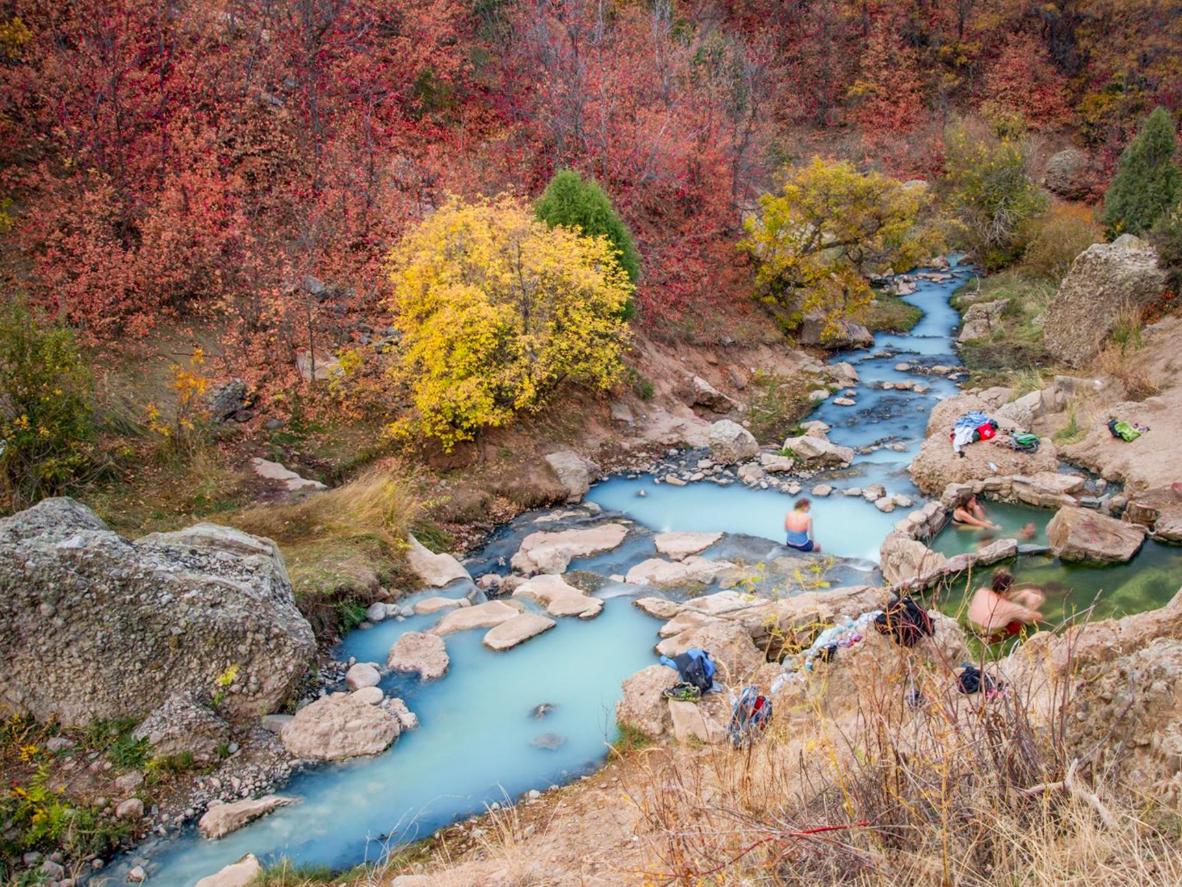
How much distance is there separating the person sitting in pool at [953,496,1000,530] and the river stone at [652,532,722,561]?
353 cm

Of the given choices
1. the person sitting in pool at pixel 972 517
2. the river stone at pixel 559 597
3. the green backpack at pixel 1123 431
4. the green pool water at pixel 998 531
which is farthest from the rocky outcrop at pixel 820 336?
the river stone at pixel 559 597

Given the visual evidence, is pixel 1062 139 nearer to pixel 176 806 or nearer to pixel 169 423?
pixel 169 423

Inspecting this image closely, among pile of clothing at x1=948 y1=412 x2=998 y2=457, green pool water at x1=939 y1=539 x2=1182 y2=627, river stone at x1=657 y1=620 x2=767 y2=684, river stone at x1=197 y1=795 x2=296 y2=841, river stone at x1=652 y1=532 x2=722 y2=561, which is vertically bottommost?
river stone at x1=652 y1=532 x2=722 y2=561

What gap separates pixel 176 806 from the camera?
675 cm

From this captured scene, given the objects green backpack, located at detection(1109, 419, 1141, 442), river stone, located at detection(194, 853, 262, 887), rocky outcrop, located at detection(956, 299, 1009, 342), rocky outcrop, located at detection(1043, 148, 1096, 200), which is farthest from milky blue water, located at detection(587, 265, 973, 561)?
rocky outcrop, located at detection(1043, 148, 1096, 200)

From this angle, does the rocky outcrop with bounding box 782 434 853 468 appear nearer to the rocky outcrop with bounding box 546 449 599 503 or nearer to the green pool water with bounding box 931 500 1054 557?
the green pool water with bounding box 931 500 1054 557

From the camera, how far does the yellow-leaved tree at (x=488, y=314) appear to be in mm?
13336

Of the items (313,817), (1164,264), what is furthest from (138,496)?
(1164,264)

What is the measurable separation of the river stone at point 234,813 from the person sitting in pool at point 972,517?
9.69m

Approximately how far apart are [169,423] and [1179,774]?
42.7 feet

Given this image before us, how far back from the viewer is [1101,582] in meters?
9.97

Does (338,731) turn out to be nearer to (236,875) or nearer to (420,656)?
(420,656)

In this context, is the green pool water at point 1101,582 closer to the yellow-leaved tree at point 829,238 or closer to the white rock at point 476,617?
the white rock at point 476,617

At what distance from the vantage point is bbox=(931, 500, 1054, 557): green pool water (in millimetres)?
11344
